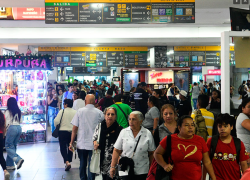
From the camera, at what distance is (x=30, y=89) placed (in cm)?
1009

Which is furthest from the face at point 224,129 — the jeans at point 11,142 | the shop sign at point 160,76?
the shop sign at point 160,76

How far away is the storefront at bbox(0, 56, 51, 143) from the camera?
9.88m

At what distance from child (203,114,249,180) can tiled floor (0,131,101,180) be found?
2749mm

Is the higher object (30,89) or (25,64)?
(25,64)

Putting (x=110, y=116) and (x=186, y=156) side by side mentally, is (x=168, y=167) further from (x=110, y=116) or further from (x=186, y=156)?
(x=110, y=116)

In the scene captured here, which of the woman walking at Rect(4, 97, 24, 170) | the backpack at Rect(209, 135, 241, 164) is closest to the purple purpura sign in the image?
the woman walking at Rect(4, 97, 24, 170)

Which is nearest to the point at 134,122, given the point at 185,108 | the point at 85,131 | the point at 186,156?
the point at 186,156

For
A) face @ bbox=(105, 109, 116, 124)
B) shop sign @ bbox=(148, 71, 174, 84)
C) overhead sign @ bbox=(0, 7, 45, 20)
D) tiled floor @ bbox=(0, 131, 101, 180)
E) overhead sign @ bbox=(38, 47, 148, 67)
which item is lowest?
tiled floor @ bbox=(0, 131, 101, 180)

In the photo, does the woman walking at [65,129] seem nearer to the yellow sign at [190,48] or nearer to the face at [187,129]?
the face at [187,129]

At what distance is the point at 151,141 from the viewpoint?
414cm

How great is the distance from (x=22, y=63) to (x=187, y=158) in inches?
309

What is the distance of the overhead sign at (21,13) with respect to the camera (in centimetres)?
848

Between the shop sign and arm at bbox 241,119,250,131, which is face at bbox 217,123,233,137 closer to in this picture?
arm at bbox 241,119,250,131

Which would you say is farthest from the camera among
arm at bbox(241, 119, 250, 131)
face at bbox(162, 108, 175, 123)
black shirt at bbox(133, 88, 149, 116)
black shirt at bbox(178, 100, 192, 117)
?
black shirt at bbox(133, 88, 149, 116)
